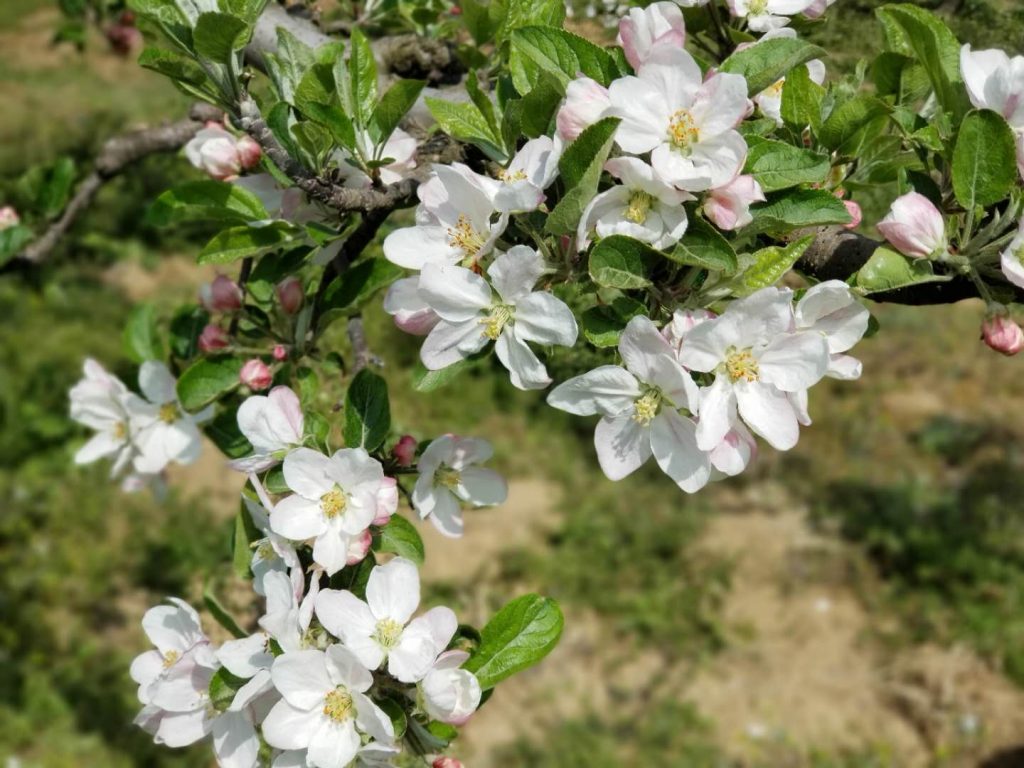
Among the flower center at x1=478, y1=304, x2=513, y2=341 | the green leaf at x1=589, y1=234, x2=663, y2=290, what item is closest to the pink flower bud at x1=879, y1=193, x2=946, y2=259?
the green leaf at x1=589, y1=234, x2=663, y2=290

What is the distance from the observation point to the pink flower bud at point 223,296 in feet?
4.32

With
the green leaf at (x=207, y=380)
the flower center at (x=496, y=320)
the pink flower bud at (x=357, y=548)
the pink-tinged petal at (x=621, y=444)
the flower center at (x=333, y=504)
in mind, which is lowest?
the green leaf at (x=207, y=380)

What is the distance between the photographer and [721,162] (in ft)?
2.78

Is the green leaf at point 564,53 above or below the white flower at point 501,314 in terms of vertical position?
above

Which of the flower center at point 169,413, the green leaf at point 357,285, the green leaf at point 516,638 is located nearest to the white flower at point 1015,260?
the green leaf at point 516,638

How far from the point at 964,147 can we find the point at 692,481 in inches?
15.5

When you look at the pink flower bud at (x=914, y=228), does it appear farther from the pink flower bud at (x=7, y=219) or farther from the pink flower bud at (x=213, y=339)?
the pink flower bud at (x=7, y=219)

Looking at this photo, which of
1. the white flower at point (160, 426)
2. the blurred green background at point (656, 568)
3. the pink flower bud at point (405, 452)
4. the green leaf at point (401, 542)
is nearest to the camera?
the green leaf at point (401, 542)

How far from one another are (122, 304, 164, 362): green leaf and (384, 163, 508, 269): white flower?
816 mm

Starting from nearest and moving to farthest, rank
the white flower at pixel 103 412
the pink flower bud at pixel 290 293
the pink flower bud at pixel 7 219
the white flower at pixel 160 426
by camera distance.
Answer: the pink flower bud at pixel 290 293 → the white flower at pixel 160 426 → the white flower at pixel 103 412 → the pink flower bud at pixel 7 219

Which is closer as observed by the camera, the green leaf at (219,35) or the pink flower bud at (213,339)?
the green leaf at (219,35)

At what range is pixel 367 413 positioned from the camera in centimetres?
109

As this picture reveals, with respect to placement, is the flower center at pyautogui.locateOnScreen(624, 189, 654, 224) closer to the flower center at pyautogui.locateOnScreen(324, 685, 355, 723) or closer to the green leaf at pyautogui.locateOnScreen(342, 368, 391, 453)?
the green leaf at pyautogui.locateOnScreen(342, 368, 391, 453)

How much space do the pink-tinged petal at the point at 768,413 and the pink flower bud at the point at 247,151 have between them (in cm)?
73
